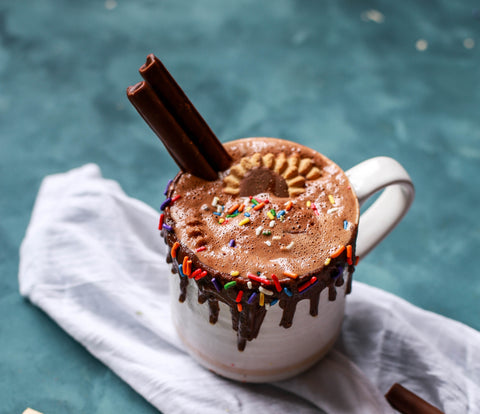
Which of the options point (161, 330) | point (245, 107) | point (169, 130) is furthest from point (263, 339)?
point (245, 107)

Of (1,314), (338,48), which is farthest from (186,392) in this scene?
(338,48)

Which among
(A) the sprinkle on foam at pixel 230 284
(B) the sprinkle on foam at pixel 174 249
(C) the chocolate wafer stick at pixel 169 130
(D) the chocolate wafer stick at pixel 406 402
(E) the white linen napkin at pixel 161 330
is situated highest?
(C) the chocolate wafer stick at pixel 169 130

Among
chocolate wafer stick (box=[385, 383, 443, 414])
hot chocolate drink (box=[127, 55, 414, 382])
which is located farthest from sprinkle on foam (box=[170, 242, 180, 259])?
chocolate wafer stick (box=[385, 383, 443, 414])

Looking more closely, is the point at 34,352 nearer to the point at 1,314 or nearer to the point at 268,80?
the point at 1,314

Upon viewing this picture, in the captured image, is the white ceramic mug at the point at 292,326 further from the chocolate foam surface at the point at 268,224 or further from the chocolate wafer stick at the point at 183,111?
the chocolate wafer stick at the point at 183,111

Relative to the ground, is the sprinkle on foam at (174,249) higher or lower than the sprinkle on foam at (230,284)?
higher

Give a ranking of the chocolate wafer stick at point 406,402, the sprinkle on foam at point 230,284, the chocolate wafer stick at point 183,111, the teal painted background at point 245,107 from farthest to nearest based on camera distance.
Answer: the teal painted background at point 245,107, the chocolate wafer stick at point 406,402, the chocolate wafer stick at point 183,111, the sprinkle on foam at point 230,284

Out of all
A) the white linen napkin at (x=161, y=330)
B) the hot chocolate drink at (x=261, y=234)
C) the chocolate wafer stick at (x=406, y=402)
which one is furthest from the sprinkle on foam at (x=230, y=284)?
the chocolate wafer stick at (x=406, y=402)
